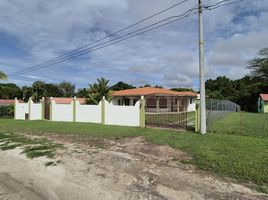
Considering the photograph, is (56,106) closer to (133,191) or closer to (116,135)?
(116,135)

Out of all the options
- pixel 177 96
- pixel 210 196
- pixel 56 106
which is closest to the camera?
pixel 210 196

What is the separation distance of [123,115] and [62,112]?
22.9ft

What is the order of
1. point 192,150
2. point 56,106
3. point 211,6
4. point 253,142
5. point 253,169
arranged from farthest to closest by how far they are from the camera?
point 56,106 < point 211,6 < point 253,142 < point 192,150 < point 253,169

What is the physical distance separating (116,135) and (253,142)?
617 cm

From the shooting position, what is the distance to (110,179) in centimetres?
570

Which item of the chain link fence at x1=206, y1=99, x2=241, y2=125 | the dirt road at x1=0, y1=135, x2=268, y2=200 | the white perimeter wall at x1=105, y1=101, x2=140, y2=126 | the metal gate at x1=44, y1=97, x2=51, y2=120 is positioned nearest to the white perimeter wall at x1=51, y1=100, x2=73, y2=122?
the metal gate at x1=44, y1=97, x2=51, y2=120

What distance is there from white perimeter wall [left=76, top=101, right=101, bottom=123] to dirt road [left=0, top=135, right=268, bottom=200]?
10010mm

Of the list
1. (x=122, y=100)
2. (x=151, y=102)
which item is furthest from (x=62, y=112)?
(x=122, y=100)

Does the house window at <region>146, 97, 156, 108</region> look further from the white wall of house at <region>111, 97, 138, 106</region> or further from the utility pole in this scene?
the utility pole

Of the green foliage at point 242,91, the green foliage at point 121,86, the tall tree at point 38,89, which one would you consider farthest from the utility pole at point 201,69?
the tall tree at point 38,89

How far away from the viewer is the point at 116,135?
1234 cm

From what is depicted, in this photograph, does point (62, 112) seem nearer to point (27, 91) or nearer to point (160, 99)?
point (160, 99)

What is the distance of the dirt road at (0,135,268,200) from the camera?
4.84 metres

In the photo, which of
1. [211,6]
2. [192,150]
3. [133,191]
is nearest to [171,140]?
[192,150]
